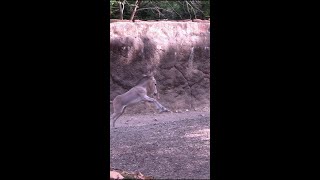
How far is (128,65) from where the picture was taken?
10062 mm

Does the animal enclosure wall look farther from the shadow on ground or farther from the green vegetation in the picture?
the green vegetation

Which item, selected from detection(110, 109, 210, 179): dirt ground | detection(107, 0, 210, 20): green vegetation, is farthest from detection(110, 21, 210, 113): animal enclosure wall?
detection(107, 0, 210, 20): green vegetation

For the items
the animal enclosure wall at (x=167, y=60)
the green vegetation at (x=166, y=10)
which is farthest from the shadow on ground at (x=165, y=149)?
the green vegetation at (x=166, y=10)

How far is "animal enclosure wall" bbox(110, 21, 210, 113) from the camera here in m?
10.0

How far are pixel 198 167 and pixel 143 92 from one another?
454cm

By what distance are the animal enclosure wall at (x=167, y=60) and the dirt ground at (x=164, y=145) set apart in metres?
0.61

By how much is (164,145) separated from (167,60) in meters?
3.95

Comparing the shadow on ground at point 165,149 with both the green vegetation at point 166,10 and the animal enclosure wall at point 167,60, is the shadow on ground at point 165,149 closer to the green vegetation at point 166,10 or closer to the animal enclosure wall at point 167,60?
the animal enclosure wall at point 167,60

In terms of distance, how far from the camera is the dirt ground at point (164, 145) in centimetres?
518

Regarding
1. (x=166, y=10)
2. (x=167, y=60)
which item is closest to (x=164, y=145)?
(x=167, y=60)

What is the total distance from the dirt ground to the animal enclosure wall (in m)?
0.61
